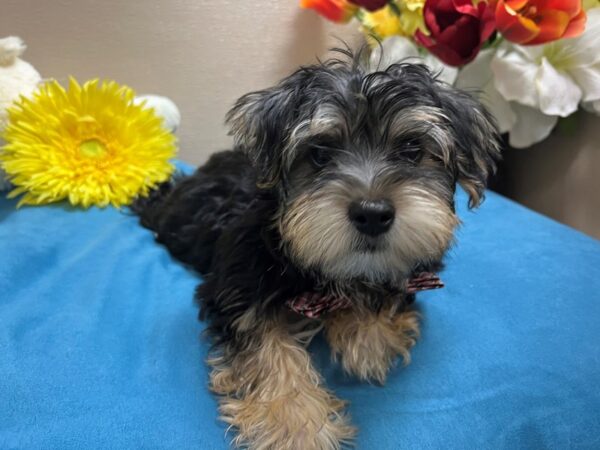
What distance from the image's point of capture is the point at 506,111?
2.66 meters

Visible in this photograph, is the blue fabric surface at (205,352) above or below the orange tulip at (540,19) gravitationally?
below

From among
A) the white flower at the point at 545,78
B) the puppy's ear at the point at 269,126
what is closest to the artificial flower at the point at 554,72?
the white flower at the point at 545,78

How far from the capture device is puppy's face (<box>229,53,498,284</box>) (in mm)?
1291

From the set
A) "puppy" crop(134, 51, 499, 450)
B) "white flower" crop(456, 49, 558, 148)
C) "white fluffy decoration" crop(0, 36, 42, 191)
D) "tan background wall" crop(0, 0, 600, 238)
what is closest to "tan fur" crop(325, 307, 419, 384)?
"puppy" crop(134, 51, 499, 450)

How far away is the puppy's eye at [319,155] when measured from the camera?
1.43 metres

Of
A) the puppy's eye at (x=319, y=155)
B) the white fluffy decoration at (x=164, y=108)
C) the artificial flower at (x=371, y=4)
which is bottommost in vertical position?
the white fluffy decoration at (x=164, y=108)

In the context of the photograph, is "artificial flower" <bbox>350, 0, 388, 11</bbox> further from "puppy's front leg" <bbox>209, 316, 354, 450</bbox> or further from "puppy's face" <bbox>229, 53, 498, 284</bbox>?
"puppy's front leg" <bbox>209, 316, 354, 450</bbox>

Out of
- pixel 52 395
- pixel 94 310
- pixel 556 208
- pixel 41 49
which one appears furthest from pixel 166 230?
pixel 556 208

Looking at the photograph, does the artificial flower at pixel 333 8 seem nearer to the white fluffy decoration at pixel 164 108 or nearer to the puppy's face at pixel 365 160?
the white fluffy decoration at pixel 164 108

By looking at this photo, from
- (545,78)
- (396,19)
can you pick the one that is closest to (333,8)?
(396,19)

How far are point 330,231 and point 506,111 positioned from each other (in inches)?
70.0

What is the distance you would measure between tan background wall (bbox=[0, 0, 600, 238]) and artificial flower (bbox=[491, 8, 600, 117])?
27 cm

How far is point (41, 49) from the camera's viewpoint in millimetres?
2604

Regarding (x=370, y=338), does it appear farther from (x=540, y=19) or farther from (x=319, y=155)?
(x=540, y=19)
